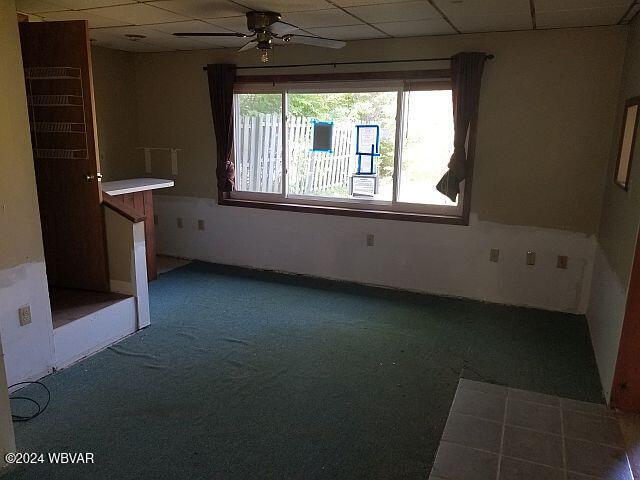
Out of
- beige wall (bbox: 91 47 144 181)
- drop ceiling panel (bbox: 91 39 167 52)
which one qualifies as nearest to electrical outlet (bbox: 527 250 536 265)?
drop ceiling panel (bbox: 91 39 167 52)

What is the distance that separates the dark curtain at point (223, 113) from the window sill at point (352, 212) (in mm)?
261

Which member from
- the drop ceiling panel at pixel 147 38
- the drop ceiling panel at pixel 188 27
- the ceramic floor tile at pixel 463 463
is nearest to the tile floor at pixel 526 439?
the ceramic floor tile at pixel 463 463

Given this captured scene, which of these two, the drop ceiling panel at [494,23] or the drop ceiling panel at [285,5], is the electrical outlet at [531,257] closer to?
the drop ceiling panel at [494,23]

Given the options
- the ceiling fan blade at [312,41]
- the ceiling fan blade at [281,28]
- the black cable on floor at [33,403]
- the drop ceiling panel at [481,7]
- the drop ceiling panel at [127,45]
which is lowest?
the black cable on floor at [33,403]

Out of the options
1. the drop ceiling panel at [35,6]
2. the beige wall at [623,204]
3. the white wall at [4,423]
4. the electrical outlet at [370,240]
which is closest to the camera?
the white wall at [4,423]

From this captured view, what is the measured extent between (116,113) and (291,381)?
397 cm

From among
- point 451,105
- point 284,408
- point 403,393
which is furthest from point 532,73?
point 284,408

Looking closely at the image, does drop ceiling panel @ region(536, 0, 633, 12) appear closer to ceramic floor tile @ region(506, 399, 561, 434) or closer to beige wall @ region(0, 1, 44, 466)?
ceramic floor tile @ region(506, 399, 561, 434)

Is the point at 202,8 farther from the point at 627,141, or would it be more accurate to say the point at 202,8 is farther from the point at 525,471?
the point at 525,471

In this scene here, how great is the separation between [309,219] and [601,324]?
2.77 meters

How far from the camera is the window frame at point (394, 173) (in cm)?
426

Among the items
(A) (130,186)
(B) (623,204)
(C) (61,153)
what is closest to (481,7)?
(B) (623,204)

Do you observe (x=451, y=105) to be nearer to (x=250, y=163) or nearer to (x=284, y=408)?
(x=250, y=163)

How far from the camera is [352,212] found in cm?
471
